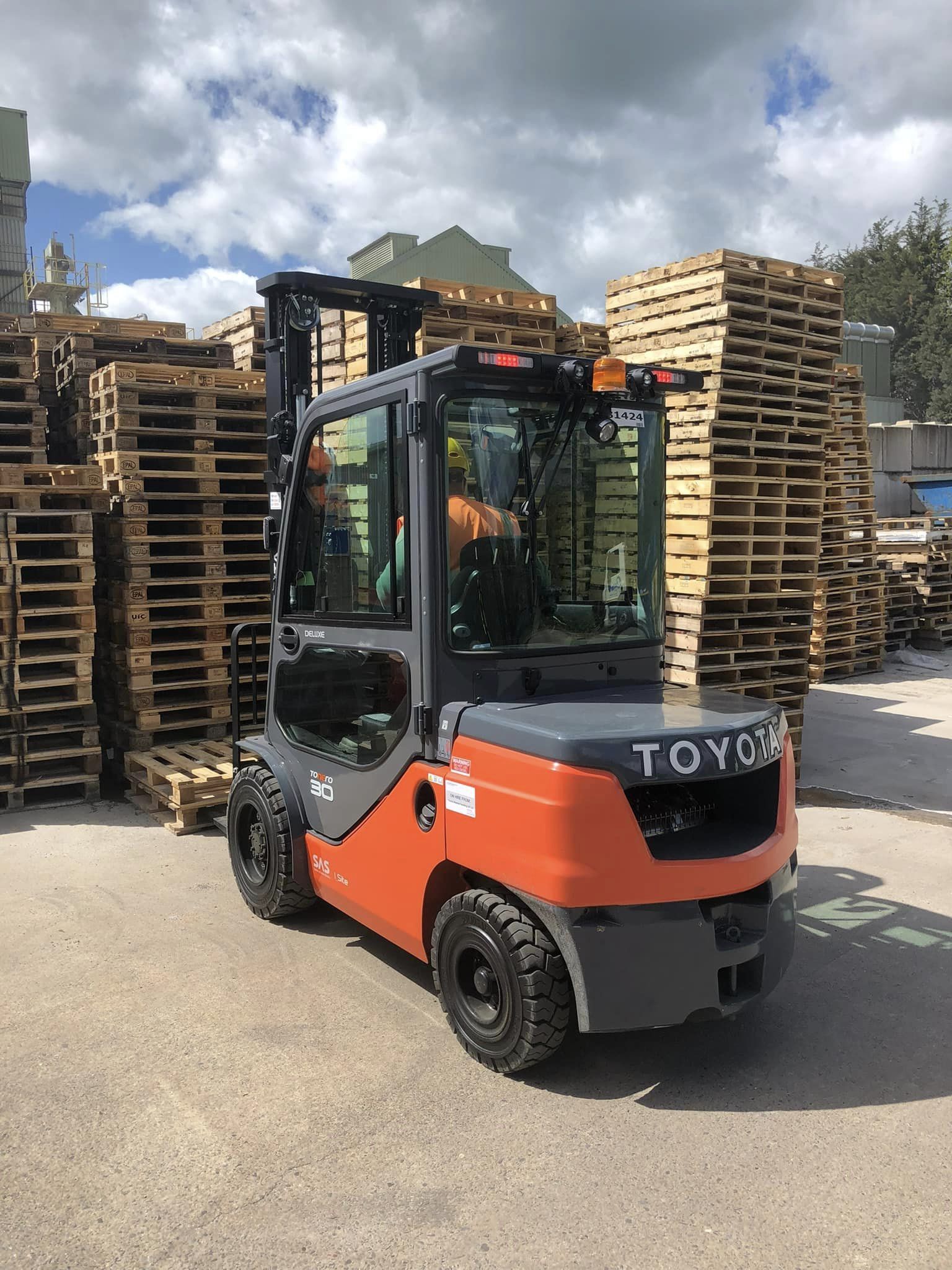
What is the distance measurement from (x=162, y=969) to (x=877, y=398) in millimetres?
31679

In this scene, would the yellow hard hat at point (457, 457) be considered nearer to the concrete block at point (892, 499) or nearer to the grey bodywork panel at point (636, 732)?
the grey bodywork panel at point (636, 732)

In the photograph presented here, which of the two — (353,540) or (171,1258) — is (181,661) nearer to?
(353,540)

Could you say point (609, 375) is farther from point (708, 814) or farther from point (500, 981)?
point (500, 981)

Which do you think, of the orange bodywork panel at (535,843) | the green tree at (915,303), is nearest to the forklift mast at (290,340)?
the orange bodywork panel at (535,843)

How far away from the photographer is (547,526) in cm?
362

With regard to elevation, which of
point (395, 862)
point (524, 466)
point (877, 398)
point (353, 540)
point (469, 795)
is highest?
point (877, 398)

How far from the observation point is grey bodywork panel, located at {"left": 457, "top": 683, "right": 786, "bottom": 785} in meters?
3.06

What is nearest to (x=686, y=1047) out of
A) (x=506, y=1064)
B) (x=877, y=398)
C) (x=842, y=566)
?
(x=506, y=1064)

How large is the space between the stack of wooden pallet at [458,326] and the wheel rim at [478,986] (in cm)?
457

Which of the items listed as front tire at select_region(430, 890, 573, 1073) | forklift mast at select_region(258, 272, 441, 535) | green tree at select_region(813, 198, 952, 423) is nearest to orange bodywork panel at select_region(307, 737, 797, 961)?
front tire at select_region(430, 890, 573, 1073)

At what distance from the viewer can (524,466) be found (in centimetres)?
360

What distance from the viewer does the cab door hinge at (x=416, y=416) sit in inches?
133

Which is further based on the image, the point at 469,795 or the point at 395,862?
the point at 395,862

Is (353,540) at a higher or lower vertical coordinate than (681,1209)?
higher
